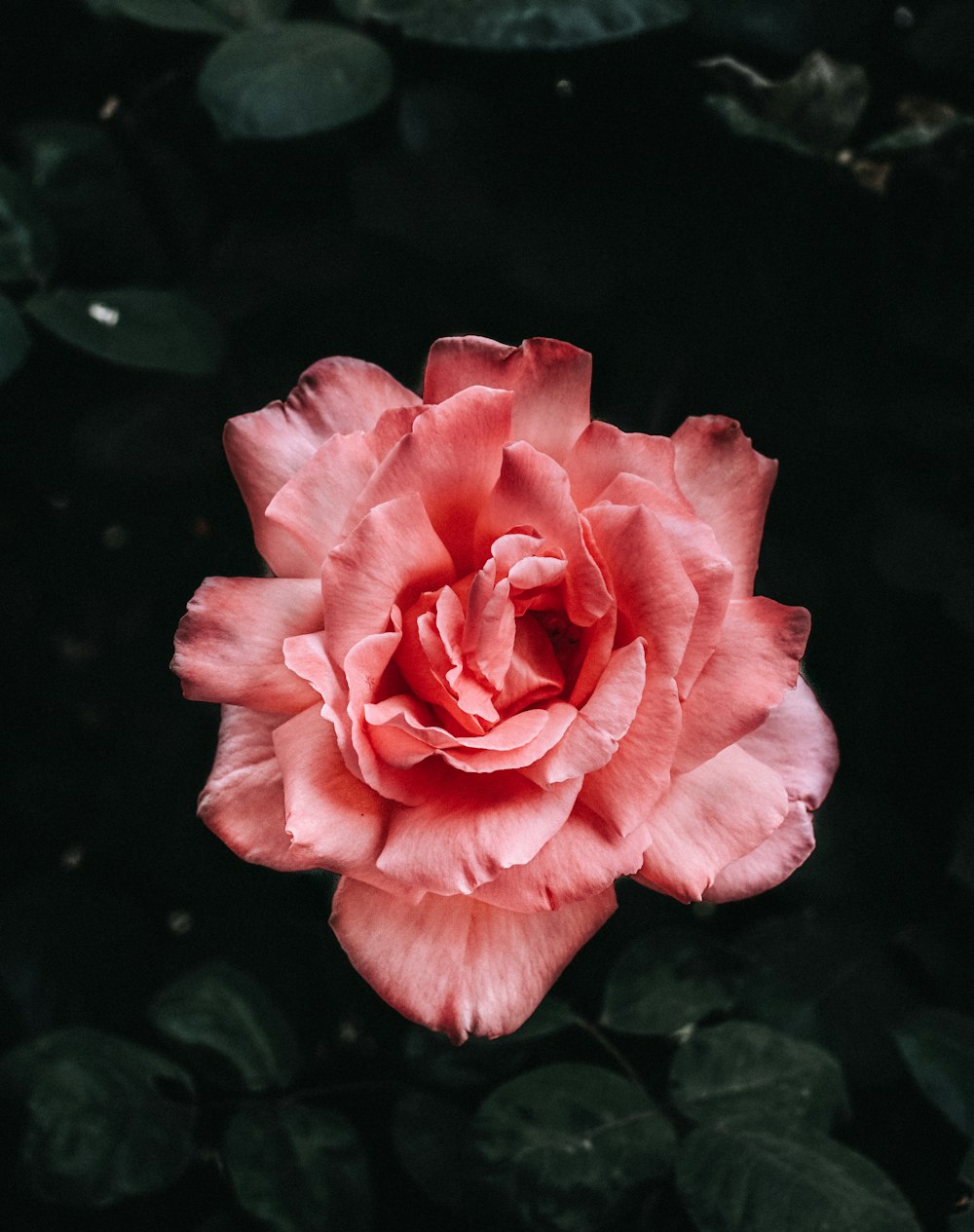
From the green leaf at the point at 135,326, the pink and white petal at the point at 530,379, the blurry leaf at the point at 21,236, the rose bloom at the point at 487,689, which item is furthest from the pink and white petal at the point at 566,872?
Answer: the blurry leaf at the point at 21,236

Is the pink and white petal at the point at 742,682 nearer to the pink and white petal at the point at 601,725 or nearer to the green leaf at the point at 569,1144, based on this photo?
the pink and white petal at the point at 601,725

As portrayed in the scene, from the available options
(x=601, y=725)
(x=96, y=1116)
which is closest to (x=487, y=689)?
(x=601, y=725)

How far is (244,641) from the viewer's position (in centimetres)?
54

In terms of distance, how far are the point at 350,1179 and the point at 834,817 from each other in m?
0.48

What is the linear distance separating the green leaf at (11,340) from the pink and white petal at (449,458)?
0.35 m

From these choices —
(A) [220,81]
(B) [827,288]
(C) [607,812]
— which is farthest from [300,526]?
(B) [827,288]

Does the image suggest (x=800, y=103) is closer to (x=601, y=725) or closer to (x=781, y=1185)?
(x=601, y=725)

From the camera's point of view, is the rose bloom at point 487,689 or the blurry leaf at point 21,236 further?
the blurry leaf at point 21,236

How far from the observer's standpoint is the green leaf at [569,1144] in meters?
0.66

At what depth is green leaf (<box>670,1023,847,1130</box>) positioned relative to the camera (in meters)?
0.73

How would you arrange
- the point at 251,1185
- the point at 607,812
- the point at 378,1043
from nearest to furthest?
the point at 607,812, the point at 251,1185, the point at 378,1043

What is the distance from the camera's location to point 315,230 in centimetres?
97

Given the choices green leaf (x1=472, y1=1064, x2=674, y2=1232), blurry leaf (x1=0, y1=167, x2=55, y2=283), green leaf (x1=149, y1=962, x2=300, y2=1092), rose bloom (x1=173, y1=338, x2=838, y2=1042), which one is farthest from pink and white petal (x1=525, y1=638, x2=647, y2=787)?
blurry leaf (x1=0, y1=167, x2=55, y2=283)

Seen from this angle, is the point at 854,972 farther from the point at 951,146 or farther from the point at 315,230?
the point at 315,230
